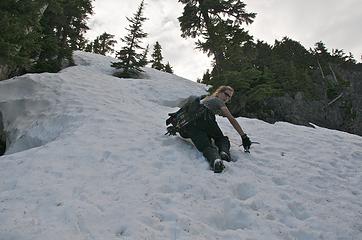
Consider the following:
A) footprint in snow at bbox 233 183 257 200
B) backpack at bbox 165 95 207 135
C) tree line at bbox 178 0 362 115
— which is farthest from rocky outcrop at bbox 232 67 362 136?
footprint in snow at bbox 233 183 257 200

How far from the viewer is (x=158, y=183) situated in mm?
7531

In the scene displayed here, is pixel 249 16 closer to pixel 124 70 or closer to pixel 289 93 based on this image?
pixel 289 93

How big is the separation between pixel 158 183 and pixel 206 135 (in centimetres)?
217

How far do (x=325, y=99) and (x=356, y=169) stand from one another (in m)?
19.5

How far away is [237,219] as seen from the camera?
652 centimetres

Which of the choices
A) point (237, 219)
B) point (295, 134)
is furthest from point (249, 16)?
point (237, 219)

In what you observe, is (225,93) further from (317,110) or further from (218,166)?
(317,110)

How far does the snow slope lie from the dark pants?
341 millimetres

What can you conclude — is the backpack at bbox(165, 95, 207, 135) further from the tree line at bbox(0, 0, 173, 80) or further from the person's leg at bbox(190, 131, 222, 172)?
the tree line at bbox(0, 0, 173, 80)

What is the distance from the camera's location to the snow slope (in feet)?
19.6

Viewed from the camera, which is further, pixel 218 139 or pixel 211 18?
pixel 211 18

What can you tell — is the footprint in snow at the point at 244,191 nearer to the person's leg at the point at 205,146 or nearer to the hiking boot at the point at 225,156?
the person's leg at the point at 205,146

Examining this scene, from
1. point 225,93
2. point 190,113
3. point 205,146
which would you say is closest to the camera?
point 205,146

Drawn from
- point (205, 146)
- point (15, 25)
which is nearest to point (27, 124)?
point (15, 25)
